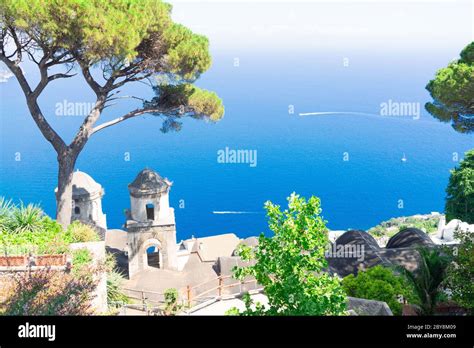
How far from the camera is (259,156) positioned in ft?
273

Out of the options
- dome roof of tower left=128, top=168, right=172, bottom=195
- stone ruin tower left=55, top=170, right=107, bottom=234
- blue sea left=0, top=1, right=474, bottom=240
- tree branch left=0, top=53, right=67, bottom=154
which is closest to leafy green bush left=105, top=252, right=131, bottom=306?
tree branch left=0, top=53, right=67, bottom=154

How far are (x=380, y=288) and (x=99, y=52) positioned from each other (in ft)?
33.5

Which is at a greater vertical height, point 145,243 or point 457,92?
point 457,92

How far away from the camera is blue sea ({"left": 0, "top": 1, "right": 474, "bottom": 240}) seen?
6662 centimetres

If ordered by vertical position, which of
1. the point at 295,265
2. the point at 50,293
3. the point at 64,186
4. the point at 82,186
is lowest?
the point at 50,293

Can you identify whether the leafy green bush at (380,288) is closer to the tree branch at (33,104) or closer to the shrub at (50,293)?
the shrub at (50,293)

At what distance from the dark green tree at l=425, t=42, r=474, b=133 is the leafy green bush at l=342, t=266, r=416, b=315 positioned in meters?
6.96

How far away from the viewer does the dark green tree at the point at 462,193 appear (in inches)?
953

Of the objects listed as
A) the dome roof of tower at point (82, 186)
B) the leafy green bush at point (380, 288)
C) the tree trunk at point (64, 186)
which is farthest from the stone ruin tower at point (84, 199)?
the leafy green bush at point (380, 288)

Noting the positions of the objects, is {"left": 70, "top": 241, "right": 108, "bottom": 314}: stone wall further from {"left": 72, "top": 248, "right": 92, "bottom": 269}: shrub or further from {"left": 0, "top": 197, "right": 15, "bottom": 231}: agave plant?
{"left": 0, "top": 197, "right": 15, "bottom": 231}: agave plant
